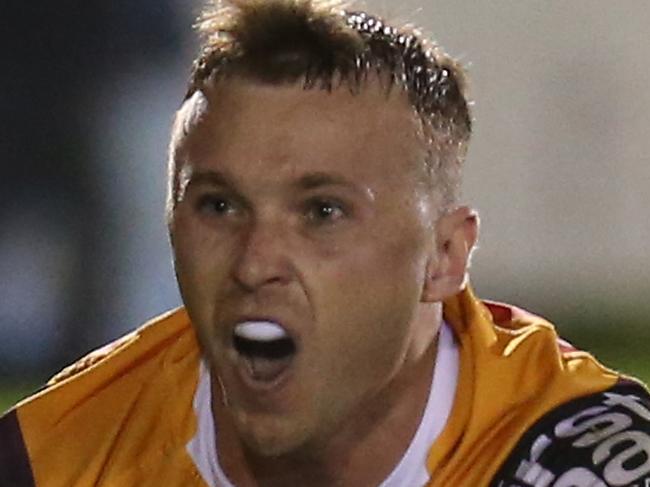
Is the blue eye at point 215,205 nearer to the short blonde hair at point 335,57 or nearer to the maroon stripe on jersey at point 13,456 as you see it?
the short blonde hair at point 335,57

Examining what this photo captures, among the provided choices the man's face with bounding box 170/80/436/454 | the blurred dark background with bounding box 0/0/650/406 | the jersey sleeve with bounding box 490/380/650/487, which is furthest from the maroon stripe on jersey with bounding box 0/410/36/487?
the blurred dark background with bounding box 0/0/650/406

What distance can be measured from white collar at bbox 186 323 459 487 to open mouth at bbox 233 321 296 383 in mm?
203

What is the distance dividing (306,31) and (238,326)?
0.31m

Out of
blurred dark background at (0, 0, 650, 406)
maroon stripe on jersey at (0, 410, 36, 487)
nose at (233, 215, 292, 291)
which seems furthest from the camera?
blurred dark background at (0, 0, 650, 406)

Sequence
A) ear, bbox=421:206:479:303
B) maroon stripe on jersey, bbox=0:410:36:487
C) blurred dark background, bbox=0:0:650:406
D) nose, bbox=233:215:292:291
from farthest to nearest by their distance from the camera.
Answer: blurred dark background, bbox=0:0:650:406 → maroon stripe on jersey, bbox=0:410:36:487 → ear, bbox=421:206:479:303 → nose, bbox=233:215:292:291

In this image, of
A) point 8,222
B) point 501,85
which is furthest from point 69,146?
point 501,85

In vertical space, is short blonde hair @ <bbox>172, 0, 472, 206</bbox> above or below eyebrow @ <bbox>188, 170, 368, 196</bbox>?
above

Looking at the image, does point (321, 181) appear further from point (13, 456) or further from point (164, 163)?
point (164, 163)

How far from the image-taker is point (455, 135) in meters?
2.11

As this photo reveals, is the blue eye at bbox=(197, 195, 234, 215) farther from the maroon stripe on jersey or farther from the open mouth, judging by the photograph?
the maroon stripe on jersey

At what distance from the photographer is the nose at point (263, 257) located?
6.38 ft

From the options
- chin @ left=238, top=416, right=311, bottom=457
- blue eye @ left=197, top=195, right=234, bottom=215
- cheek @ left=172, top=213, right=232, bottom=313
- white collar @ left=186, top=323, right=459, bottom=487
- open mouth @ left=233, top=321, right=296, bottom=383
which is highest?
blue eye @ left=197, top=195, right=234, bottom=215

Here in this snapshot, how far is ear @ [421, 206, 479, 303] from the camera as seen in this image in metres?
2.10

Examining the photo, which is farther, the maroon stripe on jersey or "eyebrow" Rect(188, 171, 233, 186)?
the maroon stripe on jersey
